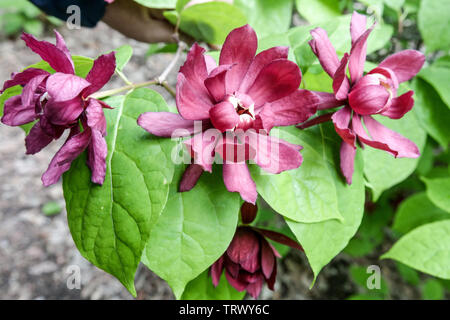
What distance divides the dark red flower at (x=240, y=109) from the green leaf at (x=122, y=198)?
0.04 metres

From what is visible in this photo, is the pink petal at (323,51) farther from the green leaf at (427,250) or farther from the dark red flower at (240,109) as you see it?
the green leaf at (427,250)

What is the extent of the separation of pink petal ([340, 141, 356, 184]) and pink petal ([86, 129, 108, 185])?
30 cm

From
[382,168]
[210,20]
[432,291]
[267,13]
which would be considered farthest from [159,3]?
[432,291]

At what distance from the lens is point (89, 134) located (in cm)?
43

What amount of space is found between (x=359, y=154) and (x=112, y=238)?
14.1 inches

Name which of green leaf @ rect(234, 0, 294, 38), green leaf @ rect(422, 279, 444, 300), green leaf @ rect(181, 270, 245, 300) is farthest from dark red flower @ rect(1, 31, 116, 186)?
green leaf @ rect(422, 279, 444, 300)

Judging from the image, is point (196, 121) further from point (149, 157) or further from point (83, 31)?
point (83, 31)

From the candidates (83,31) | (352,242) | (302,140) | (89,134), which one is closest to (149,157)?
(89,134)

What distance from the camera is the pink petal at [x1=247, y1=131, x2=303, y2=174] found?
0.43m

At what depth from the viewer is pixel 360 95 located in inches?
18.0

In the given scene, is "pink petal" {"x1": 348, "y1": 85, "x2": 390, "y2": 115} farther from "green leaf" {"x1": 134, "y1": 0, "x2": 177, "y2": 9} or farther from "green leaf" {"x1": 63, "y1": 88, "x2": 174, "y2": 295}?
"green leaf" {"x1": 134, "y1": 0, "x2": 177, "y2": 9}

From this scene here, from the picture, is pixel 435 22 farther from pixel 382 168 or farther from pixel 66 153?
pixel 66 153

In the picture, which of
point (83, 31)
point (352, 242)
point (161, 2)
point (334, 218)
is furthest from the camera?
point (83, 31)

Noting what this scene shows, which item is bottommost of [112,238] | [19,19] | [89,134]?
[19,19]
